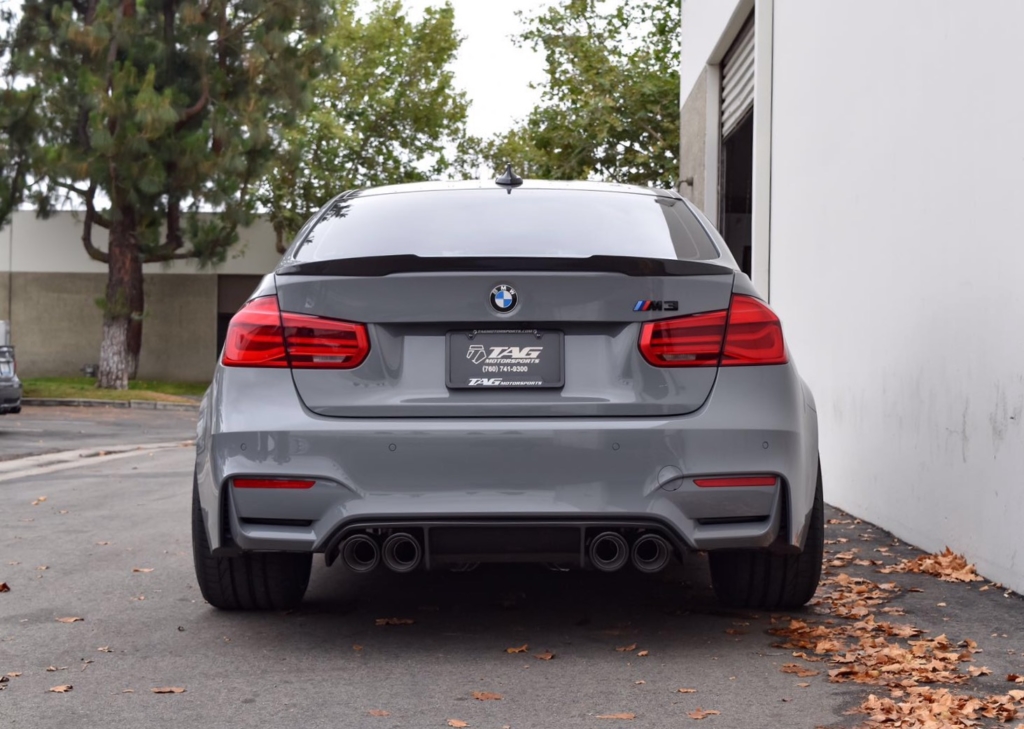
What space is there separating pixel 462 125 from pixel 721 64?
3310 centimetres

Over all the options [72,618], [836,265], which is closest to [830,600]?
[72,618]

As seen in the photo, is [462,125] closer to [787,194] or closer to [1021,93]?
[787,194]

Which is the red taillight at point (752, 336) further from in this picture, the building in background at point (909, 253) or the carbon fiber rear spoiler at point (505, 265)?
the building in background at point (909, 253)

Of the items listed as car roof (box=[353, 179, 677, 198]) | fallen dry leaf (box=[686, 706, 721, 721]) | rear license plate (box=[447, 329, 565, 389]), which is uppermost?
car roof (box=[353, 179, 677, 198])

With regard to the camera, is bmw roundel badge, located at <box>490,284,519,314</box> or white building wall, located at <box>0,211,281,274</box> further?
white building wall, located at <box>0,211,281,274</box>

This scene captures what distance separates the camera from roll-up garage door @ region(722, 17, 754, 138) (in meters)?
13.1

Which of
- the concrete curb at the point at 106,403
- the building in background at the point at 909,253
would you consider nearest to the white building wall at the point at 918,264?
the building in background at the point at 909,253

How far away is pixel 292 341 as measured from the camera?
14.0 ft

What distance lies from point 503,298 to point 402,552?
842mm

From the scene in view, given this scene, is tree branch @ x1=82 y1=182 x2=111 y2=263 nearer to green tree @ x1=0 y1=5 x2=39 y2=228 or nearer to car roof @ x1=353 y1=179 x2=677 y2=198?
green tree @ x1=0 y1=5 x2=39 y2=228

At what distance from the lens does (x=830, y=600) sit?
5.23 meters

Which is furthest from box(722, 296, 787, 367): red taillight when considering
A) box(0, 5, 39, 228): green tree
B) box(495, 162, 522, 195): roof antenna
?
box(0, 5, 39, 228): green tree

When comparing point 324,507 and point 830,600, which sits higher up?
point 324,507

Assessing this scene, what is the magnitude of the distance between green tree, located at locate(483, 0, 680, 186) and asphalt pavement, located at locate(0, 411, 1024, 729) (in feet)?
82.1
